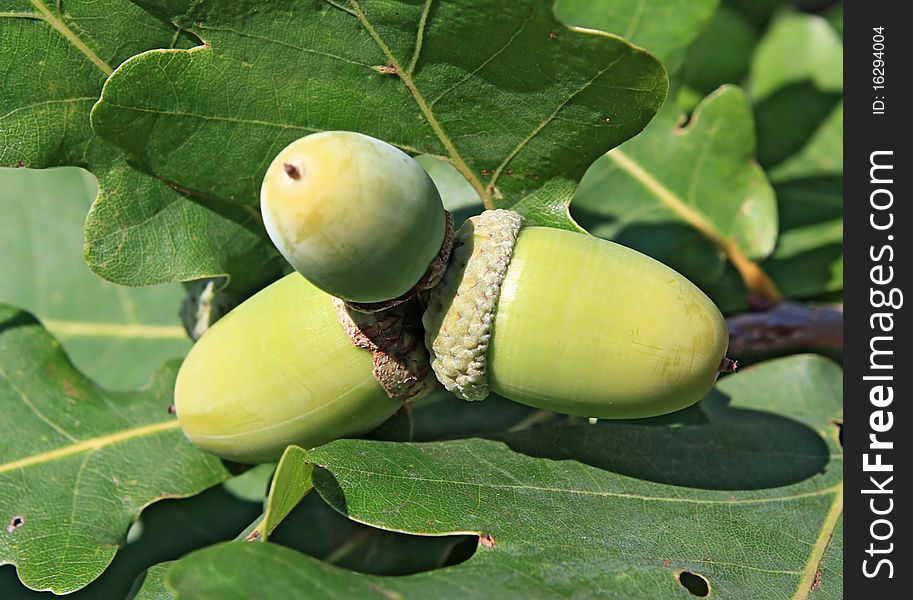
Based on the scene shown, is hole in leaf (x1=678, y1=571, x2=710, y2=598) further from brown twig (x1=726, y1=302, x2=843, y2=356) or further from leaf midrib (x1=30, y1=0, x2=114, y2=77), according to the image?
leaf midrib (x1=30, y1=0, x2=114, y2=77)

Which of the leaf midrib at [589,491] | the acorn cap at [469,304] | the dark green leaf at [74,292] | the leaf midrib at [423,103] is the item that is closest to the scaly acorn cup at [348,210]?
the acorn cap at [469,304]

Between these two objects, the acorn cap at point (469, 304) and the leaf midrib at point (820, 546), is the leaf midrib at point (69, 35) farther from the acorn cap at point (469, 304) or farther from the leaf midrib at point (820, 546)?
the leaf midrib at point (820, 546)

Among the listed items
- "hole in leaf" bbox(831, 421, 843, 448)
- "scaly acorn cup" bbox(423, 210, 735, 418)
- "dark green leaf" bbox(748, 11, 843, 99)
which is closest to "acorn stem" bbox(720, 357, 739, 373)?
"scaly acorn cup" bbox(423, 210, 735, 418)

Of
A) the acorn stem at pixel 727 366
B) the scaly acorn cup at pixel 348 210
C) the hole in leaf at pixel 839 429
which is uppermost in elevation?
the scaly acorn cup at pixel 348 210

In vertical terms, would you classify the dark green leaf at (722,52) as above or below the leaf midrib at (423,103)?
below

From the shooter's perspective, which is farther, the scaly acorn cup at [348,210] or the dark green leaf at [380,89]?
the dark green leaf at [380,89]
